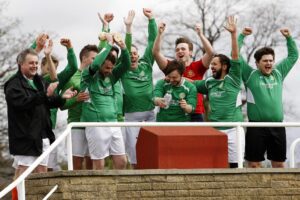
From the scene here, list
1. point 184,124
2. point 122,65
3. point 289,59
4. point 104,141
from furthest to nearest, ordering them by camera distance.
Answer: point 289,59, point 122,65, point 104,141, point 184,124

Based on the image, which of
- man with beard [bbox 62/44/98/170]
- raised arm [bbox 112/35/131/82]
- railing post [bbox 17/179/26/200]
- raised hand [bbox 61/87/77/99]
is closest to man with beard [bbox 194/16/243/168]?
raised arm [bbox 112/35/131/82]

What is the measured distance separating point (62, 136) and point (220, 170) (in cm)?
199

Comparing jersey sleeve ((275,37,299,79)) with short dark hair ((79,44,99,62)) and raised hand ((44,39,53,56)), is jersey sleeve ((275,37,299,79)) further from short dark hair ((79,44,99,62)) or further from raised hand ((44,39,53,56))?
raised hand ((44,39,53,56))

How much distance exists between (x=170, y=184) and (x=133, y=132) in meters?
1.51

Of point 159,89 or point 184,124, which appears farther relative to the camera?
point 159,89

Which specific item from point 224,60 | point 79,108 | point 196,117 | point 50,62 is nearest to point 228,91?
point 224,60

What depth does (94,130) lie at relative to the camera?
13000 mm

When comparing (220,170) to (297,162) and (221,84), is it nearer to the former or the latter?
(221,84)

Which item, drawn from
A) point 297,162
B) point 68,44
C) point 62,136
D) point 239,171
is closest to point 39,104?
point 62,136

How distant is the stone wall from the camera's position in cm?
1218

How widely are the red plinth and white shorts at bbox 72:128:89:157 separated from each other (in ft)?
2.10

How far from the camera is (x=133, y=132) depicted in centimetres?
1393

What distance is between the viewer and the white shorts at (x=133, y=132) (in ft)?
45.5

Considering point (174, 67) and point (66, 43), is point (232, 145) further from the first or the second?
point (66, 43)
